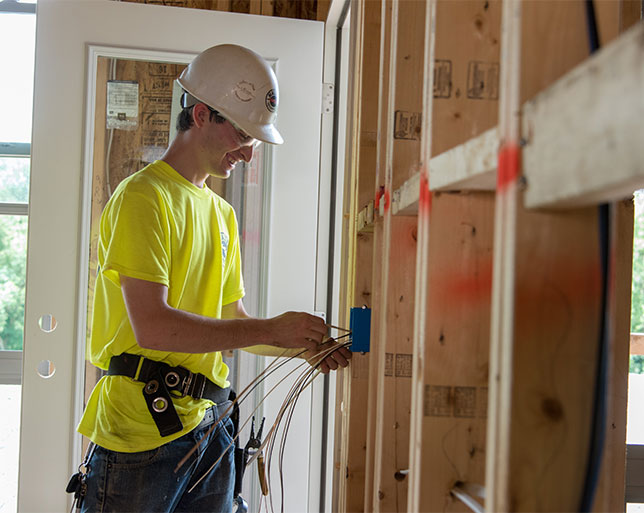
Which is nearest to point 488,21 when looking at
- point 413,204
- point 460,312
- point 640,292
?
point 413,204

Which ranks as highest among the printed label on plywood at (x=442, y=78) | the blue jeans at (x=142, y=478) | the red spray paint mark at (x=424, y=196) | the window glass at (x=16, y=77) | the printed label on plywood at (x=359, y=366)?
the window glass at (x=16, y=77)

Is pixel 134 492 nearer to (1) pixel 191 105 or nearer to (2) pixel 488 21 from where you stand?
(1) pixel 191 105

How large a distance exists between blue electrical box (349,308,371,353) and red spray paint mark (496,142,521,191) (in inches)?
30.9

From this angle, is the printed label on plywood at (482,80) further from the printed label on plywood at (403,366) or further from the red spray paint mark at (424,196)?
the printed label on plywood at (403,366)

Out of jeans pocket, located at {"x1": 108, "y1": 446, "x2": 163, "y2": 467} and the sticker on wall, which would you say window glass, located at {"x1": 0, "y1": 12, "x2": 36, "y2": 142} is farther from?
jeans pocket, located at {"x1": 108, "y1": 446, "x2": 163, "y2": 467}

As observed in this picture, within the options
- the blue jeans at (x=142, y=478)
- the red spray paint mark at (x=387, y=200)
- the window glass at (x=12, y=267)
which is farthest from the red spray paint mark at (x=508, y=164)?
the window glass at (x=12, y=267)

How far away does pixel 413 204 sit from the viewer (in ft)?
2.86

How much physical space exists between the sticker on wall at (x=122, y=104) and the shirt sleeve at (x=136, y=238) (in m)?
0.82

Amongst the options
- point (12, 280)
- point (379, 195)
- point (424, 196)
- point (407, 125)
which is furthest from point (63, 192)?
point (12, 280)

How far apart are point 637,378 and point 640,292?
4.22 m

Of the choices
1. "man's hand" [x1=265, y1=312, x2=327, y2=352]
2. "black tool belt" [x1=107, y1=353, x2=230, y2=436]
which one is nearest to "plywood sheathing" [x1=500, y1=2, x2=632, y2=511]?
"man's hand" [x1=265, y1=312, x2=327, y2=352]

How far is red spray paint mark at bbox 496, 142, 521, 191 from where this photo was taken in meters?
0.50

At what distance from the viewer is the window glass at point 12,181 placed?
360 centimetres

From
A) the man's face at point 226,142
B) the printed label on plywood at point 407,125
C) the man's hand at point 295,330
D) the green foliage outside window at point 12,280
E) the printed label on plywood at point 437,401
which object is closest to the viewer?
the printed label on plywood at point 437,401
